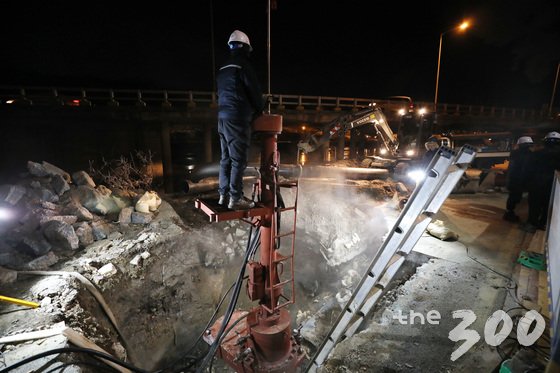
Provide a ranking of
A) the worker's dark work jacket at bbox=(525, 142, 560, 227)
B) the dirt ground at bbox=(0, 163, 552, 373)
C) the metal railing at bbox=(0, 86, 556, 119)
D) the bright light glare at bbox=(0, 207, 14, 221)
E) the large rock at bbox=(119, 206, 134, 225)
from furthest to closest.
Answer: the metal railing at bbox=(0, 86, 556, 119)
the large rock at bbox=(119, 206, 134, 225)
the worker's dark work jacket at bbox=(525, 142, 560, 227)
the bright light glare at bbox=(0, 207, 14, 221)
the dirt ground at bbox=(0, 163, 552, 373)

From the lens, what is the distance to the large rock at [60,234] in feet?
20.3

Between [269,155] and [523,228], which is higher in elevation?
[269,155]

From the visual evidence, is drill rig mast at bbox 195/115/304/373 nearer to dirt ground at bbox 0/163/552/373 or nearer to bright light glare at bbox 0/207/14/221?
dirt ground at bbox 0/163/552/373

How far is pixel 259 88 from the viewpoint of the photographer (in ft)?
10.5

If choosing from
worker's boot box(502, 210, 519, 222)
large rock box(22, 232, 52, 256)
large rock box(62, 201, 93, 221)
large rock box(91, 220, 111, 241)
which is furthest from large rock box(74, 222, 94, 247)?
worker's boot box(502, 210, 519, 222)

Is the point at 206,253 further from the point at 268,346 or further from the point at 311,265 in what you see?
the point at 268,346

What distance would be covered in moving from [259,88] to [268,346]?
11.2 feet

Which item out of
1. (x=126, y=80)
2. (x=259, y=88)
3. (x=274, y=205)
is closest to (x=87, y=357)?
(x=274, y=205)

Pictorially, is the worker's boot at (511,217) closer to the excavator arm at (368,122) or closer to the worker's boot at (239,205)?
the excavator arm at (368,122)

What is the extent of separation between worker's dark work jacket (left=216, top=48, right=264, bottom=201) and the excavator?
8439 mm

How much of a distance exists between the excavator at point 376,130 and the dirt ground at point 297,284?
2.33 meters

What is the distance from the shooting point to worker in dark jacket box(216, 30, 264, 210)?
3090mm

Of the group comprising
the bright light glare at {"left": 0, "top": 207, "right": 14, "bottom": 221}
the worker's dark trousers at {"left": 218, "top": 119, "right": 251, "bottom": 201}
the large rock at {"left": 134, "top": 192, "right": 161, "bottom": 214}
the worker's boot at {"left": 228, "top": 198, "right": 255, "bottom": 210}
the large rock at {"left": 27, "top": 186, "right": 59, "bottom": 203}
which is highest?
the worker's dark trousers at {"left": 218, "top": 119, "right": 251, "bottom": 201}

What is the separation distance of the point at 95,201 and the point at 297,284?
6.12m
